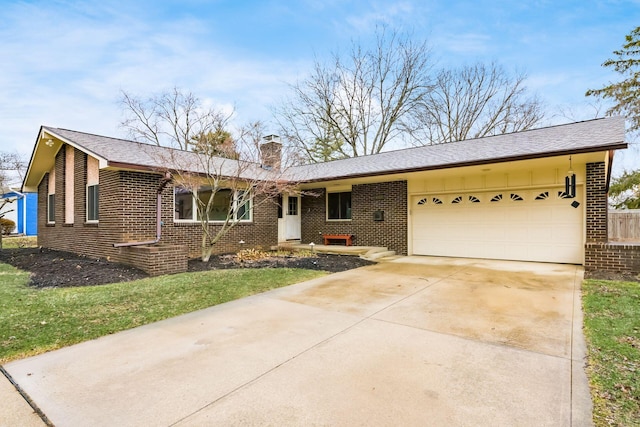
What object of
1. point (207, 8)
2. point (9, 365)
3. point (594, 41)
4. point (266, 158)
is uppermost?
point (594, 41)

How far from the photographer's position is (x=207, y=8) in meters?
9.74

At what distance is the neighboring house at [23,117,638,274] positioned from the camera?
7.96 metres

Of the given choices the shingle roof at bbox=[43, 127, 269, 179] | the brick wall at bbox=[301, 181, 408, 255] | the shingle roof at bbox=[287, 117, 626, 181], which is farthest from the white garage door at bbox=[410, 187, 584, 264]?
the shingle roof at bbox=[43, 127, 269, 179]

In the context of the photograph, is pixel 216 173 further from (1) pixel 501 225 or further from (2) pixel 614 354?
(2) pixel 614 354

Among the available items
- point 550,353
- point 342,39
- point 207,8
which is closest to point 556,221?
point 550,353

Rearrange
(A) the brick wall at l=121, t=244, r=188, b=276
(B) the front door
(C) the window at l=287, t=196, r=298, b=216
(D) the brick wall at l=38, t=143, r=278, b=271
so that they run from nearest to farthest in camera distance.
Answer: (A) the brick wall at l=121, t=244, r=188, b=276, (D) the brick wall at l=38, t=143, r=278, b=271, (B) the front door, (C) the window at l=287, t=196, r=298, b=216

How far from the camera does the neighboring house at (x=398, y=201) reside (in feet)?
26.1

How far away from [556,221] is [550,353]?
693 centimetres

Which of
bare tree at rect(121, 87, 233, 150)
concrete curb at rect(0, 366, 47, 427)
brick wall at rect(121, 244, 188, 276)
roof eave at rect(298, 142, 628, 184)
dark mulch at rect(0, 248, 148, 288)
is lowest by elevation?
concrete curb at rect(0, 366, 47, 427)

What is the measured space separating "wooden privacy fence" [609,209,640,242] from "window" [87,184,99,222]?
56.0ft

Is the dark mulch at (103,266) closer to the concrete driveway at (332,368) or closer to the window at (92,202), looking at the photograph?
the window at (92,202)

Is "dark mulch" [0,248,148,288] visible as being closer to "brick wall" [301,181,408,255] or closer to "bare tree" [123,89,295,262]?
"bare tree" [123,89,295,262]

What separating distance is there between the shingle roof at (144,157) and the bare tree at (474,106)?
1697 centimetres

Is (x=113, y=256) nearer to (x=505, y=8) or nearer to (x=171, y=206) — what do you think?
(x=171, y=206)
